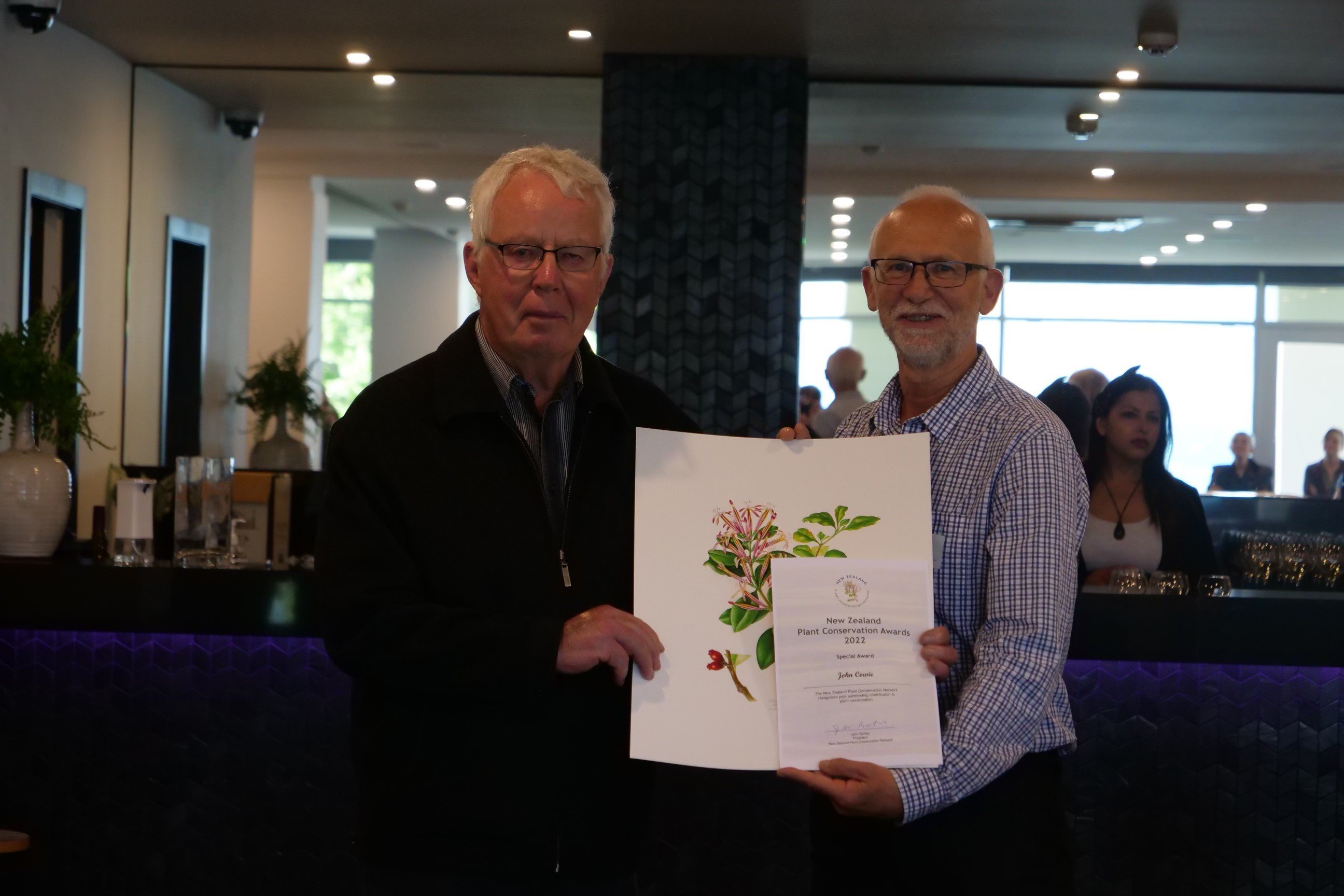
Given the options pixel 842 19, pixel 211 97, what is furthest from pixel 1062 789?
pixel 211 97

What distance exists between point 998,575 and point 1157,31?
4.53m

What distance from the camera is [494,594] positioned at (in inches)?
66.9

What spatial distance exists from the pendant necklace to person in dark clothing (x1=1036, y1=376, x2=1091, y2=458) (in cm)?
13

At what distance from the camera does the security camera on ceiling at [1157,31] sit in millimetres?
5273

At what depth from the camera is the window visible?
716 cm

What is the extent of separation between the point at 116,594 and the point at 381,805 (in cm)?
157

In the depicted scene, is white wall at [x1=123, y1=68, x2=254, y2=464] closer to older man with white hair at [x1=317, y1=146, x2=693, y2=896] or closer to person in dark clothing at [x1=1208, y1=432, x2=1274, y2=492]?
person in dark clothing at [x1=1208, y1=432, x2=1274, y2=492]

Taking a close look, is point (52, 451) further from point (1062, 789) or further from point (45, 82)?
point (45, 82)

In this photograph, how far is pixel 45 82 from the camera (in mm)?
5992

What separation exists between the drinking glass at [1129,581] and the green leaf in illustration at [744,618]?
1.67 metres

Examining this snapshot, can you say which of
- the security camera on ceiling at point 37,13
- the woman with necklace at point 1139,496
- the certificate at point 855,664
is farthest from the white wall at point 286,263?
the certificate at point 855,664

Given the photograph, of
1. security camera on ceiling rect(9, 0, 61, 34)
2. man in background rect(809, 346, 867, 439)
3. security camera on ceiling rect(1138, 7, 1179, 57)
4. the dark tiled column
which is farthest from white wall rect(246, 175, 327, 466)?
security camera on ceiling rect(1138, 7, 1179, 57)

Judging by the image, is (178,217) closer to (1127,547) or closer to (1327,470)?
(1127,547)

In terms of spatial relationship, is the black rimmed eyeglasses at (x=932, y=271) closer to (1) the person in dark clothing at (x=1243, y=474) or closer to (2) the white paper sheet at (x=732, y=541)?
(2) the white paper sheet at (x=732, y=541)
